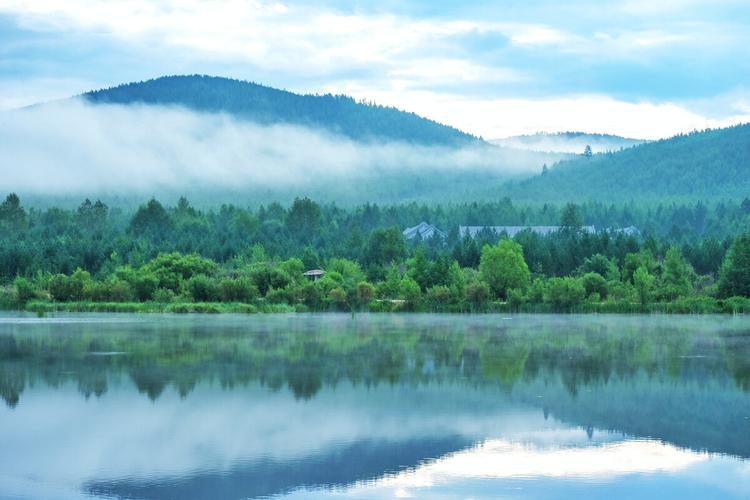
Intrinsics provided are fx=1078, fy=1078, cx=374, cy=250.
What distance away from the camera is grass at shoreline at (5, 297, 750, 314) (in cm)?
6719

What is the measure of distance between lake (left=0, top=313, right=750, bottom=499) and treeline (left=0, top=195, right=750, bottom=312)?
91.9 ft

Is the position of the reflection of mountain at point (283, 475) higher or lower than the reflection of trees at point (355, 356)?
higher

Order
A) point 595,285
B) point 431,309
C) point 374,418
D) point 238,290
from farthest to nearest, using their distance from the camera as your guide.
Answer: point 238,290
point 595,285
point 431,309
point 374,418

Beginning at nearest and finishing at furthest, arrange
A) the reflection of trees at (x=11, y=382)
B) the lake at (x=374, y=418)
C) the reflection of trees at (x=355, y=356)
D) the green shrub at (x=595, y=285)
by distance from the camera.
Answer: the lake at (x=374, y=418) → the reflection of trees at (x=11, y=382) → the reflection of trees at (x=355, y=356) → the green shrub at (x=595, y=285)

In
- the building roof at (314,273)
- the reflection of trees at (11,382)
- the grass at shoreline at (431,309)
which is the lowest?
the grass at shoreline at (431,309)

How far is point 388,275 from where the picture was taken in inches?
3155

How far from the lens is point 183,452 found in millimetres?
19828

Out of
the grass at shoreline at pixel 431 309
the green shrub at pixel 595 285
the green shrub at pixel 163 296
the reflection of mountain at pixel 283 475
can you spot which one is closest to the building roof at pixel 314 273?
the green shrub at pixel 163 296

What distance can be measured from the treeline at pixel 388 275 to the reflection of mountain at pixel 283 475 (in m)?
49.9

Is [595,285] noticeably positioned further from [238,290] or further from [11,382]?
[11,382]

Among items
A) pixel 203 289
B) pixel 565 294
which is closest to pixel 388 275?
pixel 203 289

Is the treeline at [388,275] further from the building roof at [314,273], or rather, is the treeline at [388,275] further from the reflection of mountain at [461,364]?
the reflection of mountain at [461,364]

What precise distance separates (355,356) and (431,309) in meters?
35.2

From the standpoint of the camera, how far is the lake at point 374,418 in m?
17.8
